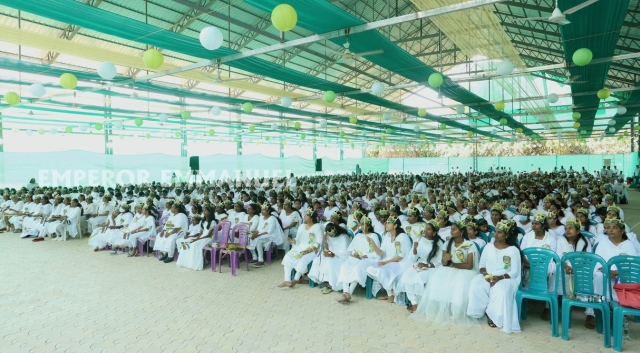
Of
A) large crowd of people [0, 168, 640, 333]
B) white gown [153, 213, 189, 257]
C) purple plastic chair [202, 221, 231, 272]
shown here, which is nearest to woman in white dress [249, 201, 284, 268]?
large crowd of people [0, 168, 640, 333]

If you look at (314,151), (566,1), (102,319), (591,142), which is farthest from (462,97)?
(591,142)

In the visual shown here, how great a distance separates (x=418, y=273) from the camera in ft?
15.1

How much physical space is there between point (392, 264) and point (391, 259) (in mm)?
62

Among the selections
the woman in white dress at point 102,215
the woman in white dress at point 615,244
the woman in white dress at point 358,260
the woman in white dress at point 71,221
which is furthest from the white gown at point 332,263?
the woman in white dress at point 71,221

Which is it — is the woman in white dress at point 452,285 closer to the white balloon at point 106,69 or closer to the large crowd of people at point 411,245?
the large crowd of people at point 411,245

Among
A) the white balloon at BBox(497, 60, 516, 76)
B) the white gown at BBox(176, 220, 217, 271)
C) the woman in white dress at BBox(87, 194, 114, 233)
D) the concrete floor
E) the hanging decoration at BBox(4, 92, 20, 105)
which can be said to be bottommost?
the concrete floor

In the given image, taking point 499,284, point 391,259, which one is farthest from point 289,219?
point 499,284

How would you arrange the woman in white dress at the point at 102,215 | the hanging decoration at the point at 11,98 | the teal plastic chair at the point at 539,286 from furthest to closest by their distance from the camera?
the woman in white dress at the point at 102,215
the hanging decoration at the point at 11,98
the teal plastic chair at the point at 539,286

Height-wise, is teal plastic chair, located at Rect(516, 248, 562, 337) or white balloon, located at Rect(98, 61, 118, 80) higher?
white balloon, located at Rect(98, 61, 118, 80)

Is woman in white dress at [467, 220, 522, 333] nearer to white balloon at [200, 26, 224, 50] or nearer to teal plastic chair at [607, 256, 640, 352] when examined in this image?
teal plastic chair at [607, 256, 640, 352]

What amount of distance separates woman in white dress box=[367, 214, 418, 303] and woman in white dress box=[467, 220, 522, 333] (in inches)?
36.9

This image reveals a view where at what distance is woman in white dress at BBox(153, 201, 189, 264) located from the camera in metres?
7.14

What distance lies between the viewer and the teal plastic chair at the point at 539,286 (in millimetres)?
3828

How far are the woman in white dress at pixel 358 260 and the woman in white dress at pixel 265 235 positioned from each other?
6.77 ft
